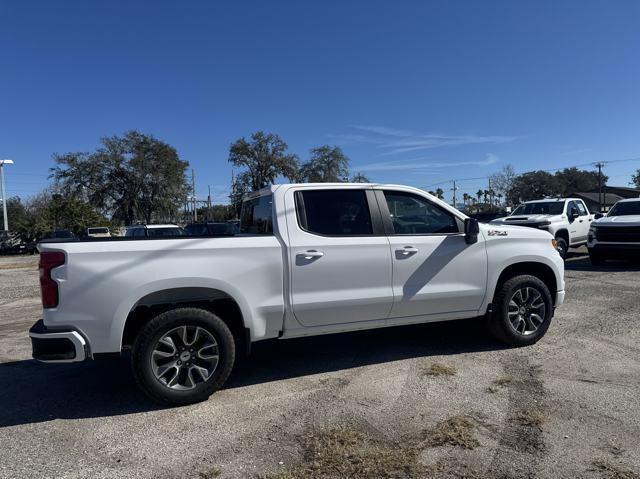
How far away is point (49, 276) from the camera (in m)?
4.04

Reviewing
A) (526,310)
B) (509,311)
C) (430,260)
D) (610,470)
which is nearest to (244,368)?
(430,260)

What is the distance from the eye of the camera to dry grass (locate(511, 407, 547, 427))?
3883 mm

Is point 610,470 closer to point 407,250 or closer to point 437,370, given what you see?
point 437,370

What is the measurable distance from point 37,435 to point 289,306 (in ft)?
7.38

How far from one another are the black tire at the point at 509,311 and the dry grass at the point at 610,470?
247 centimetres

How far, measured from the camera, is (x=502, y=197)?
8775 cm

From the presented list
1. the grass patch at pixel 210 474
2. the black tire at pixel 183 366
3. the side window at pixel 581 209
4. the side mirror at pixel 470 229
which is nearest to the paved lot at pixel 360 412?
the grass patch at pixel 210 474

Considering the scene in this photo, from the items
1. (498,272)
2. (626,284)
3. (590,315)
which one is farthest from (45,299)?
(626,284)

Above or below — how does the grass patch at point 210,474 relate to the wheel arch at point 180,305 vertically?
below

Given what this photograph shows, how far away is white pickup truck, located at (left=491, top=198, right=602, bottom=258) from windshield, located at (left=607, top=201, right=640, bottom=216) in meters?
0.82

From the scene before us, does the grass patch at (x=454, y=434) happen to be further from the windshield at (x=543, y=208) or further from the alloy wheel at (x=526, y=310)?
the windshield at (x=543, y=208)

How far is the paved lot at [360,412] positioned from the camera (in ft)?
11.2

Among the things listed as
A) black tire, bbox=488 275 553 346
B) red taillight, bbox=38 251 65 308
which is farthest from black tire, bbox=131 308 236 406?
black tire, bbox=488 275 553 346

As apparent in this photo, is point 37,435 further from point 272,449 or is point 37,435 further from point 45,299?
point 272,449
